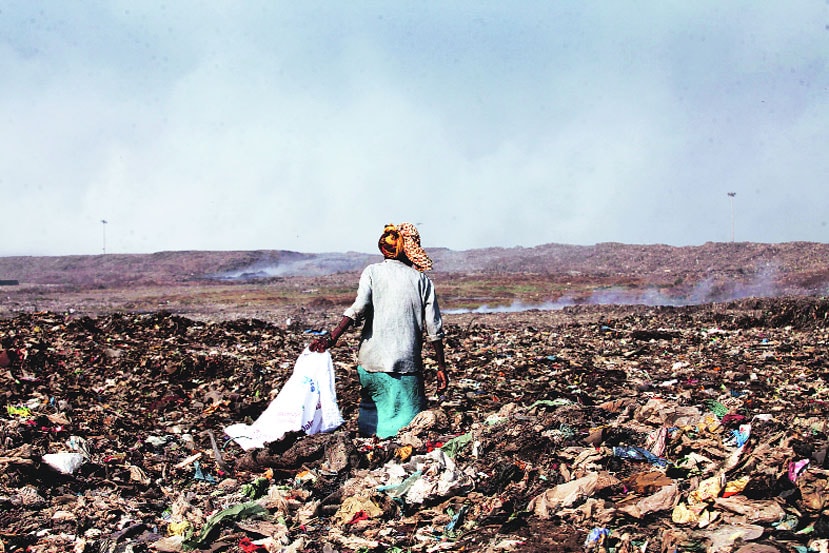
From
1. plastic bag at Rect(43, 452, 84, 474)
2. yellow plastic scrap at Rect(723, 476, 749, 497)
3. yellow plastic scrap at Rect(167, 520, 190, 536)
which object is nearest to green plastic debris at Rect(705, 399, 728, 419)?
yellow plastic scrap at Rect(723, 476, 749, 497)

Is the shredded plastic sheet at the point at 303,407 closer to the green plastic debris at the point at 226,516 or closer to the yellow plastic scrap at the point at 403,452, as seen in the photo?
the yellow plastic scrap at the point at 403,452

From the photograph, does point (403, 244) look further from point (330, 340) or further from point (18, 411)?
point (18, 411)

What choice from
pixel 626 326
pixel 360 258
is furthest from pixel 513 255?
pixel 626 326

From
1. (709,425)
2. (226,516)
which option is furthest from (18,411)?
(709,425)

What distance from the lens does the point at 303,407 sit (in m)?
4.79

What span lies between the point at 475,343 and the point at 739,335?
440 centimetres

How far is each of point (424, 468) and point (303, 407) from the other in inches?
50.6

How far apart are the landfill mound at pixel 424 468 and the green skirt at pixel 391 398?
0.42ft

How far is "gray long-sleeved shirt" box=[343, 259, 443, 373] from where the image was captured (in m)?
4.54

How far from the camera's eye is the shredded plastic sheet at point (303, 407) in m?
4.77

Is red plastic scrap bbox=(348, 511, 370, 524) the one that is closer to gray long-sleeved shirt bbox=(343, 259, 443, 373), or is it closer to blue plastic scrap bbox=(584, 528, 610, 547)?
blue plastic scrap bbox=(584, 528, 610, 547)

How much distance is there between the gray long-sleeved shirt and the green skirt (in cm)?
9

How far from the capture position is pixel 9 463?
3934 mm

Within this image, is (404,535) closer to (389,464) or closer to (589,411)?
(389,464)
